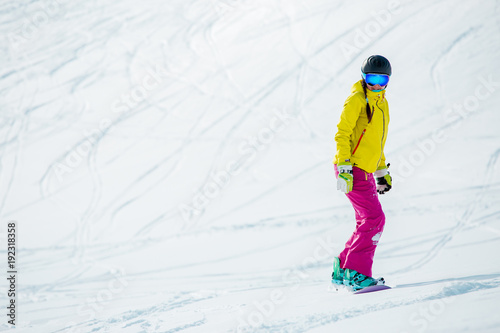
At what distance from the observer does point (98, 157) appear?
8984 mm

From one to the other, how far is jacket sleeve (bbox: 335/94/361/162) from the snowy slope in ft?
3.37

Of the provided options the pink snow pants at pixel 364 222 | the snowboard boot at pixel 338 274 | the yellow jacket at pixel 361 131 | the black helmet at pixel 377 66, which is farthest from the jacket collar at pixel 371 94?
the snowboard boot at pixel 338 274

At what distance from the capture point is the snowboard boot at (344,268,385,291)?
354 cm

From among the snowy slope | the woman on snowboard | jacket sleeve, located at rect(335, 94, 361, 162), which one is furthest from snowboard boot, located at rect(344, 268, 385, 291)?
jacket sleeve, located at rect(335, 94, 361, 162)

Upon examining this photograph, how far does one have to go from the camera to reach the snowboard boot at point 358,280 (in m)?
3.54

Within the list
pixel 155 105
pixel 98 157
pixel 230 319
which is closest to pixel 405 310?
pixel 230 319

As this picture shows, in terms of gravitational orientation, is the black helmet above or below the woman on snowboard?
above

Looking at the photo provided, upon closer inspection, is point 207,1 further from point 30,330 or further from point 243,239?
point 30,330

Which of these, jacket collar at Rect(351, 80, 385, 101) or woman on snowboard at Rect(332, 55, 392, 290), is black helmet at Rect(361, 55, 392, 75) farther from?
jacket collar at Rect(351, 80, 385, 101)

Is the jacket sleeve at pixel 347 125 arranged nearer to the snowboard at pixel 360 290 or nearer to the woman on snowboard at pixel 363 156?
the woman on snowboard at pixel 363 156

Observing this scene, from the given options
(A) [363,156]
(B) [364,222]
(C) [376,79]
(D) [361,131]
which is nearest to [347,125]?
(D) [361,131]

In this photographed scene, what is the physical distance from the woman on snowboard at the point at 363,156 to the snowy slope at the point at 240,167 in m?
0.31

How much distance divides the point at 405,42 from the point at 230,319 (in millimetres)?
8782

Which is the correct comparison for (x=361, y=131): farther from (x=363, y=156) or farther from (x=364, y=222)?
(x=364, y=222)
